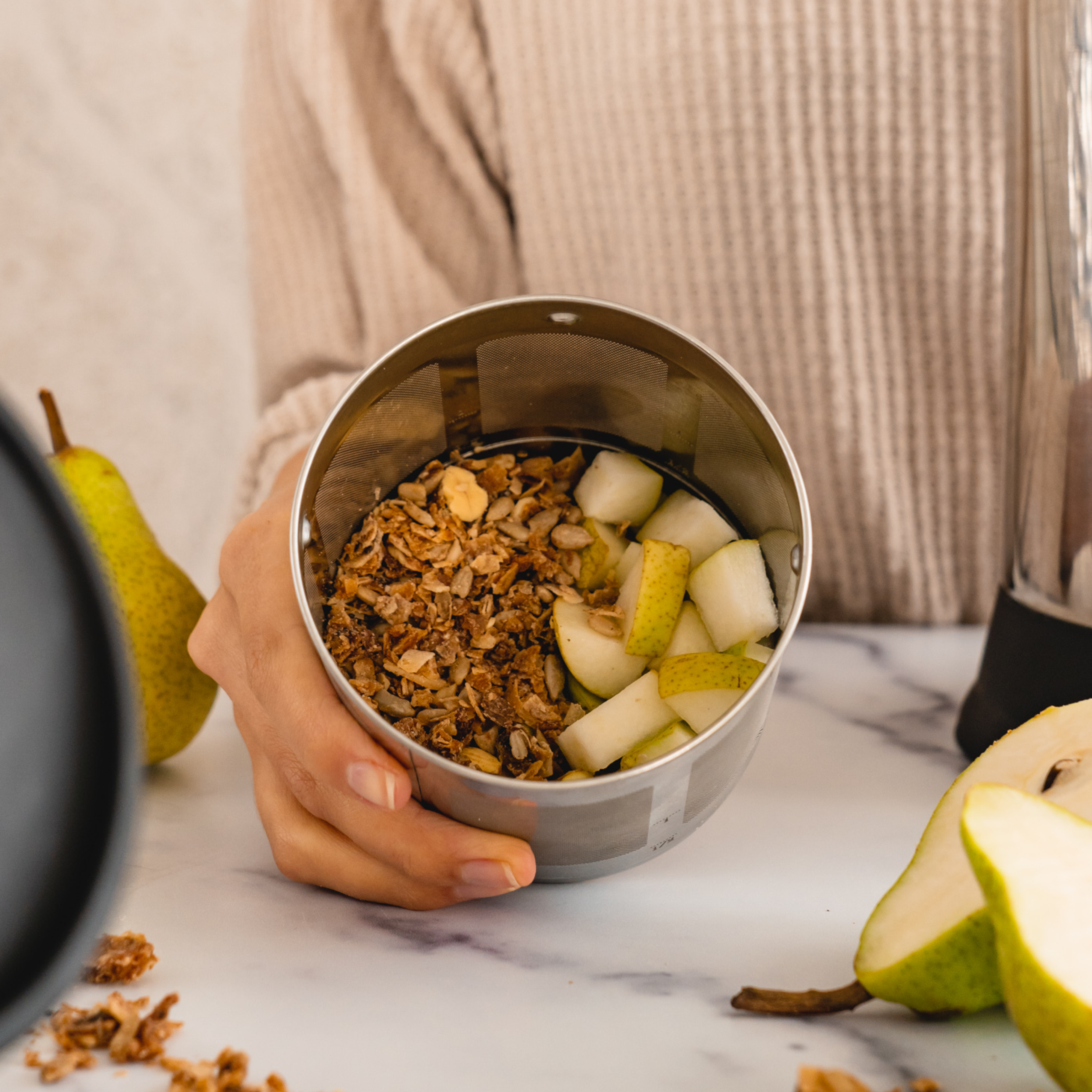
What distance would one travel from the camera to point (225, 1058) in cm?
27

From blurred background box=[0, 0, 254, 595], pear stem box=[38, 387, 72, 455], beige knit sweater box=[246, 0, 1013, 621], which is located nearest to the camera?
pear stem box=[38, 387, 72, 455]

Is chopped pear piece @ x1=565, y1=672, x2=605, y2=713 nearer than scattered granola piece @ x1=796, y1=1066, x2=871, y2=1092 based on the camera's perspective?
No

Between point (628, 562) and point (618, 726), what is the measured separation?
0.07m

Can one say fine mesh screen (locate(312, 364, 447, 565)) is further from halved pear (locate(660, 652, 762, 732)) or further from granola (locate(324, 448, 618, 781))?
halved pear (locate(660, 652, 762, 732))

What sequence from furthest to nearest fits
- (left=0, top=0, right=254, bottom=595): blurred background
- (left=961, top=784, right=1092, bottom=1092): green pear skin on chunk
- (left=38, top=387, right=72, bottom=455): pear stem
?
1. (left=0, top=0, right=254, bottom=595): blurred background
2. (left=38, top=387, right=72, bottom=455): pear stem
3. (left=961, top=784, right=1092, bottom=1092): green pear skin on chunk

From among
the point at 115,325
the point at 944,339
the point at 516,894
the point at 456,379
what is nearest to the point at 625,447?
the point at 456,379

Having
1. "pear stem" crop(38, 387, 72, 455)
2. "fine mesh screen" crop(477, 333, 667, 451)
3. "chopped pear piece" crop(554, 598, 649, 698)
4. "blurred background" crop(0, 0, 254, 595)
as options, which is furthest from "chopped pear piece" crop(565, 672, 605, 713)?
"blurred background" crop(0, 0, 254, 595)

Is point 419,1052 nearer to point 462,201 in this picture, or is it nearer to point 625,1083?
point 625,1083

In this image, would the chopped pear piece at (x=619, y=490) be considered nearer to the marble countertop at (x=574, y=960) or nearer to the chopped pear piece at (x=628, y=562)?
the chopped pear piece at (x=628, y=562)

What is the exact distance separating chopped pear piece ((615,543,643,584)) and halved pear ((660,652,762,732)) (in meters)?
0.05

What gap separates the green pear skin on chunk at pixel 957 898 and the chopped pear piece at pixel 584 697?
0.11 m

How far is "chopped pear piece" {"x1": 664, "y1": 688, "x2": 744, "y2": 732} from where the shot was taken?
0.31 m

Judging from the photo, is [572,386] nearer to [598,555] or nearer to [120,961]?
[598,555]

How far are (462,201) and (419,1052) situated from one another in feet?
1.82
